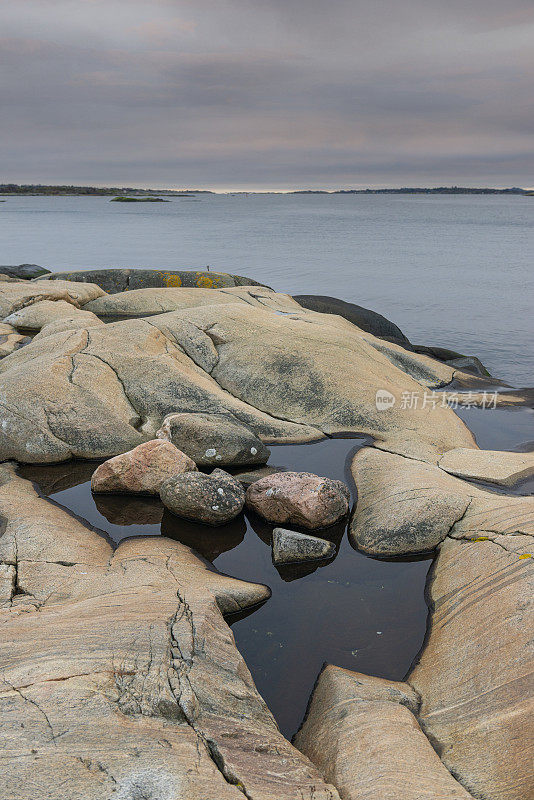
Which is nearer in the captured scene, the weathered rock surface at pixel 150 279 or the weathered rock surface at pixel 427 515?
the weathered rock surface at pixel 427 515

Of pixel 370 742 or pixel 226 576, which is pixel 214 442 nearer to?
pixel 226 576

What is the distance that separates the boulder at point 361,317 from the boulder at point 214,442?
10094mm

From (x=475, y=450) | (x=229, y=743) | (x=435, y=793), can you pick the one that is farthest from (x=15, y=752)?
(x=475, y=450)

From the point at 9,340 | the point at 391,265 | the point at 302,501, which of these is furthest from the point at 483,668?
the point at 391,265

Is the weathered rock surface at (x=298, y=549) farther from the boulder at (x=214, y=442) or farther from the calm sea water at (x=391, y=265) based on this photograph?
the calm sea water at (x=391, y=265)

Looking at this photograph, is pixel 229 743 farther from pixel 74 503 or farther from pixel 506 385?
pixel 506 385

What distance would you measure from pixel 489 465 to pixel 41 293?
552 inches

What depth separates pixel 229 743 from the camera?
3535 millimetres

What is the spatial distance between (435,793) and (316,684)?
154 cm

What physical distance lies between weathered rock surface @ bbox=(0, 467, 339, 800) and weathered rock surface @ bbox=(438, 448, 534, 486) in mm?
4261

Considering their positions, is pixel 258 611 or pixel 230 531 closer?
pixel 258 611

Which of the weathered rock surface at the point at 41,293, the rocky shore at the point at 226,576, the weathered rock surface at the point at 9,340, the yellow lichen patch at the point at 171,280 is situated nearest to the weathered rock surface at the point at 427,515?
the rocky shore at the point at 226,576

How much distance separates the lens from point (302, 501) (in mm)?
7250

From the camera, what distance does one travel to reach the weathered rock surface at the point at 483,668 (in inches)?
148
